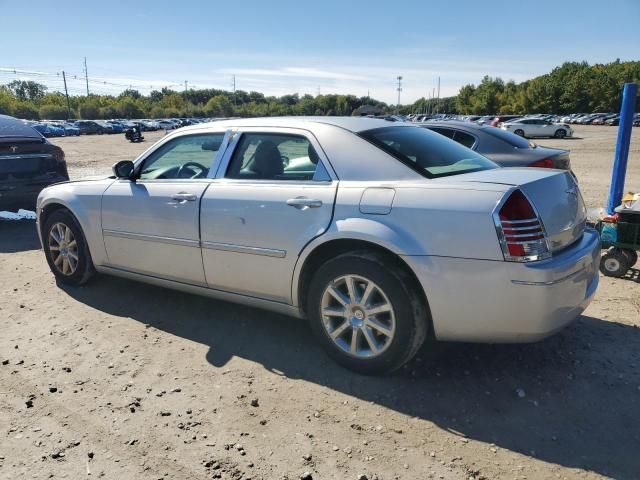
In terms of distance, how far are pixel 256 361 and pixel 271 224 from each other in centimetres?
96

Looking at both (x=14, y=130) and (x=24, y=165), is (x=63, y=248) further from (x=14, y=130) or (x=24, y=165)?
(x=14, y=130)

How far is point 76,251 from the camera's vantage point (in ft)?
15.8

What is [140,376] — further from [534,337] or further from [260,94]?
[260,94]

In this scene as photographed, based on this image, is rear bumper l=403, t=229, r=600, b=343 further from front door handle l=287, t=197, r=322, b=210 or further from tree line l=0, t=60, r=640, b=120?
tree line l=0, t=60, r=640, b=120

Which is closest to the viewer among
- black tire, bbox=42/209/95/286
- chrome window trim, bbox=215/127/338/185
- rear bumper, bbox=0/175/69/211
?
chrome window trim, bbox=215/127/338/185

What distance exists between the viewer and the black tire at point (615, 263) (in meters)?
4.96

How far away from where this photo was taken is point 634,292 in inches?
182

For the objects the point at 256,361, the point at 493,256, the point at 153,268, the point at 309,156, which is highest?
the point at 309,156

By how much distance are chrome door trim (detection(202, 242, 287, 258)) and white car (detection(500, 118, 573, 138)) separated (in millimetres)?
36558

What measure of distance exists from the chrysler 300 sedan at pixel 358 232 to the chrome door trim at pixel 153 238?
0.01 m

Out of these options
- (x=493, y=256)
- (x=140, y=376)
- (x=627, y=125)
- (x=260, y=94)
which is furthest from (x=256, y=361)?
(x=260, y=94)

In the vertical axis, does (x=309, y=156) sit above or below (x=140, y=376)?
above

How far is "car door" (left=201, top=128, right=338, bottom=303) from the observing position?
3.31 m

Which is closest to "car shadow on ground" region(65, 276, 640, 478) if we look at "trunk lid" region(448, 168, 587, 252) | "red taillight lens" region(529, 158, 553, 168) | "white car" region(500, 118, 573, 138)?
"trunk lid" region(448, 168, 587, 252)
